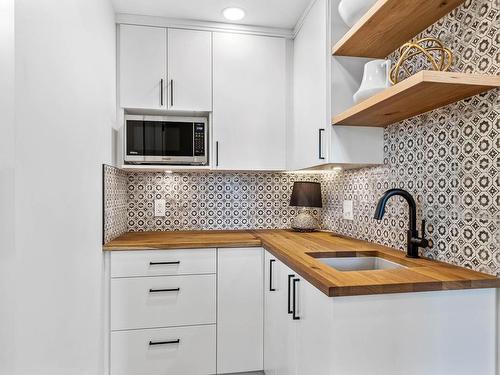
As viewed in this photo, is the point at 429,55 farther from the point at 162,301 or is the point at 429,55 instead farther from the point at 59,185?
the point at 162,301

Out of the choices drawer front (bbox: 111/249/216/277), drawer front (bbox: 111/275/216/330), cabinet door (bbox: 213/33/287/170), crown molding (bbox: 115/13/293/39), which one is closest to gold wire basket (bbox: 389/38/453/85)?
cabinet door (bbox: 213/33/287/170)

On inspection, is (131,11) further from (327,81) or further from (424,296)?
(424,296)

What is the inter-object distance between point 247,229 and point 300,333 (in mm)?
1254

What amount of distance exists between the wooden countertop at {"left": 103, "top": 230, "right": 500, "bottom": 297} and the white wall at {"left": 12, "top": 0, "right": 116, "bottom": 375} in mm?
496

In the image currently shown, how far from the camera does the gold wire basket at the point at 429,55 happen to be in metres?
1.22

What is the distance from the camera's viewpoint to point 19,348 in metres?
0.83

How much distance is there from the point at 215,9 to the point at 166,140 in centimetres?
90

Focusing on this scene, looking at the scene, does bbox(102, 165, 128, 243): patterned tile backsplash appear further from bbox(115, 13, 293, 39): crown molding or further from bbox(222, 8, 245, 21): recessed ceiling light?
bbox(222, 8, 245, 21): recessed ceiling light

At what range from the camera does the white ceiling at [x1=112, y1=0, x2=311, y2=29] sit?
193cm

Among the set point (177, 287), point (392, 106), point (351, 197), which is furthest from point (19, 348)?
point (351, 197)

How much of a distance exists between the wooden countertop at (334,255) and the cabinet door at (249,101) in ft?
1.83

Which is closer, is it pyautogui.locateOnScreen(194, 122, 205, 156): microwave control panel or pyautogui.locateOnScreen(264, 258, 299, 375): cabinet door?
pyautogui.locateOnScreen(264, 258, 299, 375): cabinet door

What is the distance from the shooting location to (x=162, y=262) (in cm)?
190

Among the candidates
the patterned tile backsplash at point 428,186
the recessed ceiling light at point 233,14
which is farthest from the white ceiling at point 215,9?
the patterned tile backsplash at point 428,186
